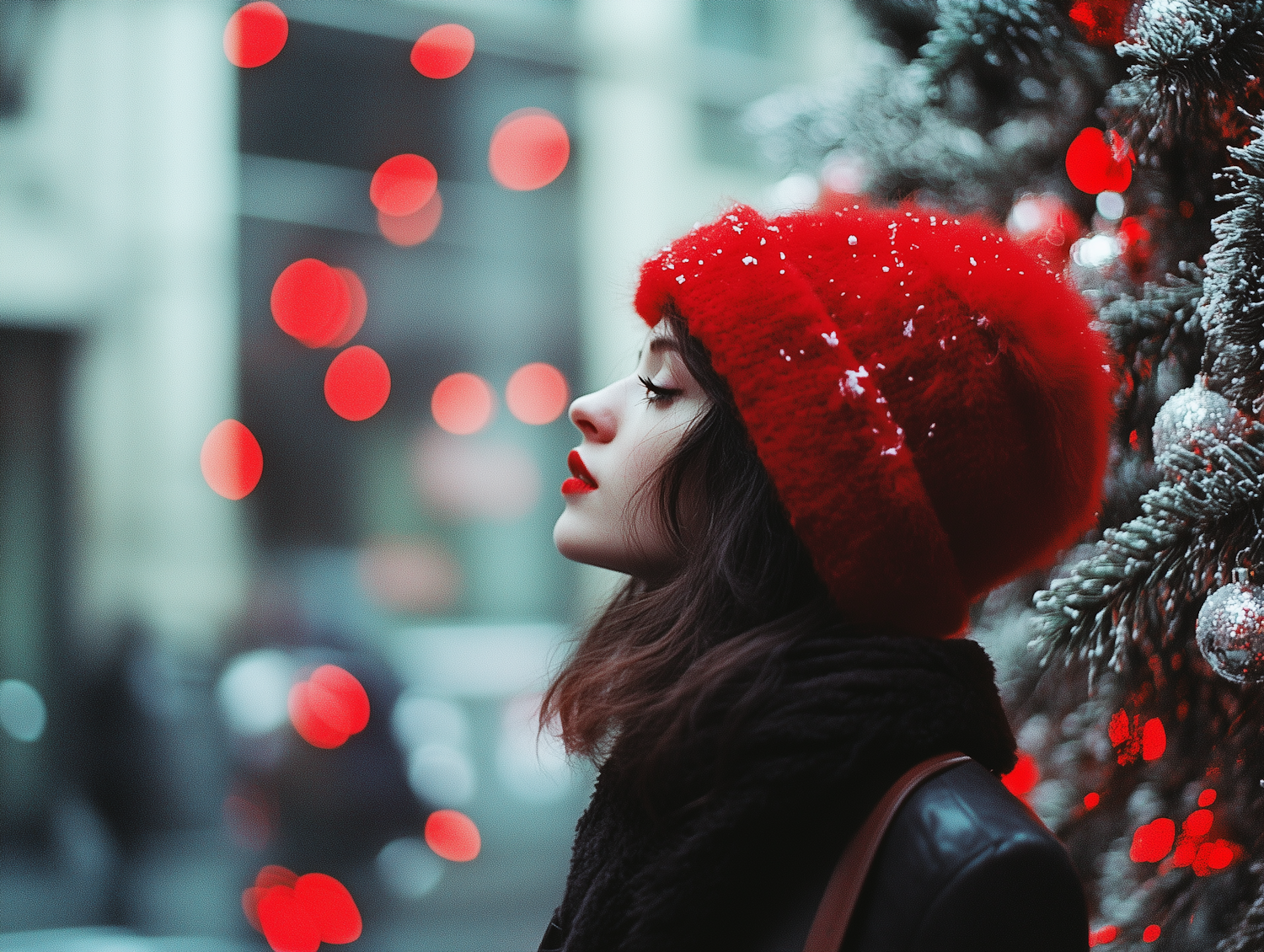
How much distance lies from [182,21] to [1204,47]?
133 inches

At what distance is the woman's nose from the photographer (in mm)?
917

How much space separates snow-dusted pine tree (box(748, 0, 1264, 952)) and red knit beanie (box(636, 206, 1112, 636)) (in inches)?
3.2

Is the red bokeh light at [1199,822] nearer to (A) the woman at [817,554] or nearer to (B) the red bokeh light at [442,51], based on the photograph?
(A) the woman at [817,554]

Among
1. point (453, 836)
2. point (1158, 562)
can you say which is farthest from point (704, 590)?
point (453, 836)

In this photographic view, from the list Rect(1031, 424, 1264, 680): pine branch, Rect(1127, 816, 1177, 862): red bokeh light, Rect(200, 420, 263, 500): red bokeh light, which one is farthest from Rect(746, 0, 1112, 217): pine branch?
Rect(200, 420, 263, 500): red bokeh light

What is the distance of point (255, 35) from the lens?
128 inches

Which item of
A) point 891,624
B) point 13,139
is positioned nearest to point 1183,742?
point 891,624

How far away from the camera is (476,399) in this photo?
12.0ft

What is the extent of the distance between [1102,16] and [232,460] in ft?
9.92

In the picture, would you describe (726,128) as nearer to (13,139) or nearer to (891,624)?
(13,139)

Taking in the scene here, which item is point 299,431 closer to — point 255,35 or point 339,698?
point 339,698

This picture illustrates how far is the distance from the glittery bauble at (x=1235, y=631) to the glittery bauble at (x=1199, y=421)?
0.41ft

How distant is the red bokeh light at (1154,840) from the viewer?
0.96 m

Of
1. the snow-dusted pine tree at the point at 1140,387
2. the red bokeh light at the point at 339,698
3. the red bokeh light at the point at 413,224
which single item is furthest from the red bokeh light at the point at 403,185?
the snow-dusted pine tree at the point at 1140,387
